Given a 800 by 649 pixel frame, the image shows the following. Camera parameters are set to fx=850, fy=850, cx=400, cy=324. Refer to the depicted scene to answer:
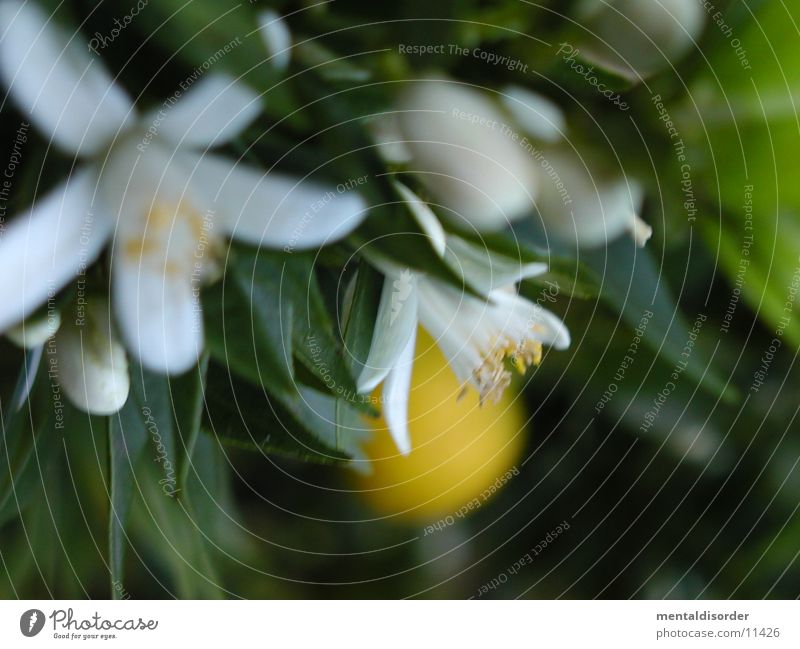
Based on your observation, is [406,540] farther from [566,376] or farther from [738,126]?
[738,126]

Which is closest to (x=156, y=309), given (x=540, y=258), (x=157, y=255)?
(x=157, y=255)

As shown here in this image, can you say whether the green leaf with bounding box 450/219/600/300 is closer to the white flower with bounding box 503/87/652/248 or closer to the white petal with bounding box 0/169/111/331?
the white flower with bounding box 503/87/652/248

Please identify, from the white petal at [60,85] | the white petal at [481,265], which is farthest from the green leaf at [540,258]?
the white petal at [60,85]

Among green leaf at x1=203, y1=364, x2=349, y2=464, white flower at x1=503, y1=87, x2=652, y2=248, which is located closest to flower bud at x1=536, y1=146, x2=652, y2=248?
white flower at x1=503, y1=87, x2=652, y2=248

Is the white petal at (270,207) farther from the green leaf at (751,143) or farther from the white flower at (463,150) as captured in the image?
the green leaf at (751,143)

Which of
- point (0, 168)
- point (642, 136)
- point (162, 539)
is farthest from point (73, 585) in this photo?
point (642, 136)
